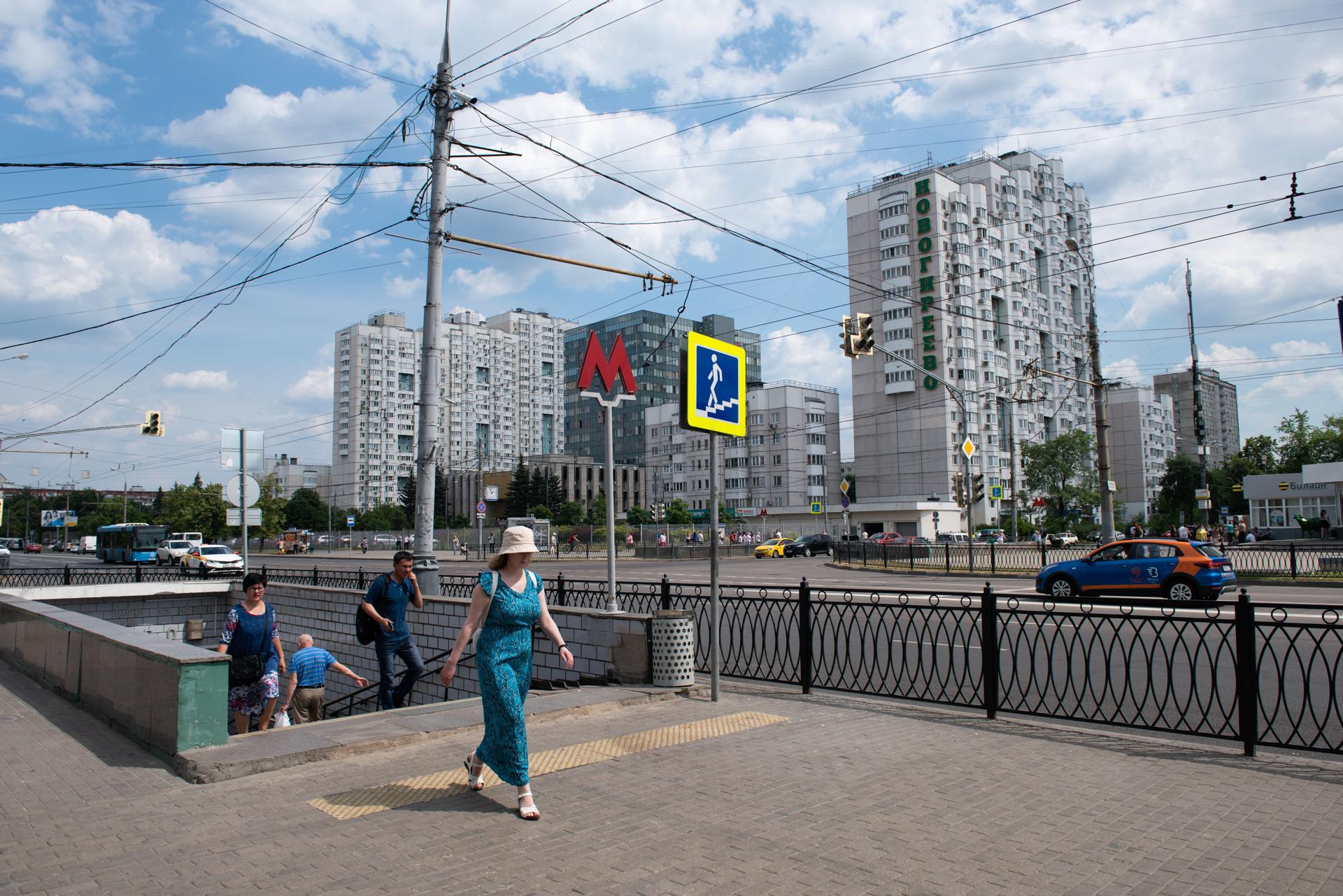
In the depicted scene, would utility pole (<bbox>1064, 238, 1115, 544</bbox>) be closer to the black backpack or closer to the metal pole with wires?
the metal pole with wires

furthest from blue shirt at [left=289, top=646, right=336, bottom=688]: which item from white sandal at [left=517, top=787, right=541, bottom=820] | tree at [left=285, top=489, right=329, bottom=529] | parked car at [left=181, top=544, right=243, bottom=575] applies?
tree at [left=285, top=489, right=329, bottom=529]

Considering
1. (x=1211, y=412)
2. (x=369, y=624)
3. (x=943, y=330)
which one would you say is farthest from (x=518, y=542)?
(x=1211, y=412)

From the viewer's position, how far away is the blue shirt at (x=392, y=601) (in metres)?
10.2

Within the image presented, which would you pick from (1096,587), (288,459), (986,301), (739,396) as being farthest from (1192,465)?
(288,459)

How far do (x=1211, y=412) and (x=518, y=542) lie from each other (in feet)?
637

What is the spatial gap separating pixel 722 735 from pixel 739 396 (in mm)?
3461

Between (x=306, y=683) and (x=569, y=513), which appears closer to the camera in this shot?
(x=306, y=683)

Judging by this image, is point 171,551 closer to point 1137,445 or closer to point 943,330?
point 943,330

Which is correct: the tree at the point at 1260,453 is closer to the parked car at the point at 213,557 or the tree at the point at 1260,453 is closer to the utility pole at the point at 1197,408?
the utility pole at the point at 1197,408

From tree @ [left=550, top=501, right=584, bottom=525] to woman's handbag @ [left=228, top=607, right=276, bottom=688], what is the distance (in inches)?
3692

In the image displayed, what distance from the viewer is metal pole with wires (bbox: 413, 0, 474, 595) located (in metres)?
13.5

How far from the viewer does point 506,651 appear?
5266 mm

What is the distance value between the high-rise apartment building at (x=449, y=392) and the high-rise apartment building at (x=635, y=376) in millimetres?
6611

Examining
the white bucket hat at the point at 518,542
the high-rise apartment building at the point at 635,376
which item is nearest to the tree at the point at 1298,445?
the high-rise apartment building at the point at 635,376
